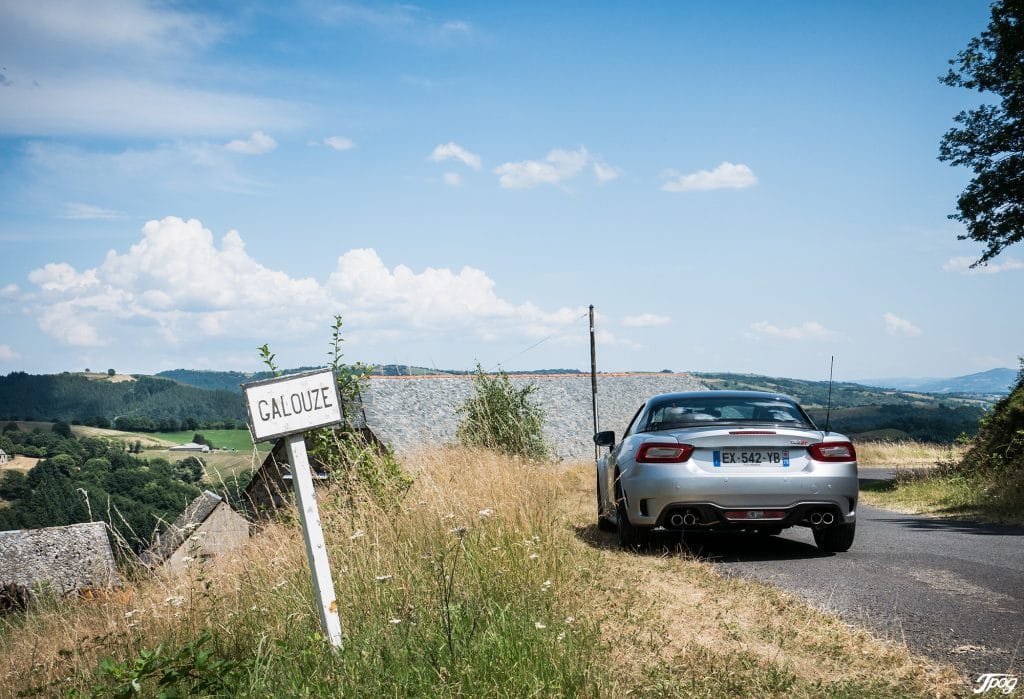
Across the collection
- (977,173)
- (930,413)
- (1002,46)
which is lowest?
(930,413)

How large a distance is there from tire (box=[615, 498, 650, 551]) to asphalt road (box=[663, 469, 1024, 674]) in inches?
26.2

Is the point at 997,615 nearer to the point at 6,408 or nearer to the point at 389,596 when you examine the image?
the point at 389,596

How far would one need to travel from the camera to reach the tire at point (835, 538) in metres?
8.96

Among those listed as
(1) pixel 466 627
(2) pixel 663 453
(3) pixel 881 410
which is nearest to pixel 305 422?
(1) pixel 466 627

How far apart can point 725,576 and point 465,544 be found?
2.80 metres

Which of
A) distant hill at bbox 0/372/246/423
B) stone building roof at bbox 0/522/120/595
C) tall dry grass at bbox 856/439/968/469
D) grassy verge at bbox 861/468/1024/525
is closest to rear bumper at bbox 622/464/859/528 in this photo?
grassy verge at bbox 861/468/1024/525

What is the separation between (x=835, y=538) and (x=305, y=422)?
6.52m

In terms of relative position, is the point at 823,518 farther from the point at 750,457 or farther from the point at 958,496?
the point at 958,496

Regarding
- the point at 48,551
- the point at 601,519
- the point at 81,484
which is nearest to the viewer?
the point at 601,519

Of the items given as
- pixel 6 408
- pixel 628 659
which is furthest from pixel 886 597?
Result: pixel 6 408

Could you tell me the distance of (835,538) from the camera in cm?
909

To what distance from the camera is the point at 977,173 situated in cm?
2520

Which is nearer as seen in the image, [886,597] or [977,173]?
[886,597]

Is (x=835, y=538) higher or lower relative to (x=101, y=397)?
higher
